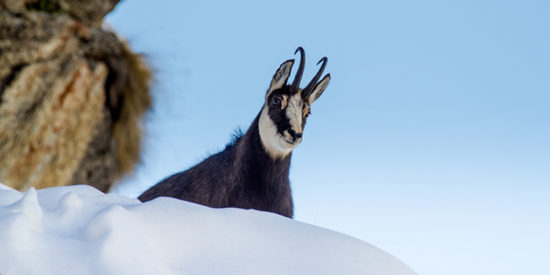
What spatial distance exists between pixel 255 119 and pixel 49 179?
18.7ft

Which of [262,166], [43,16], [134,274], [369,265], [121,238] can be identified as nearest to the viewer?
[134,274]

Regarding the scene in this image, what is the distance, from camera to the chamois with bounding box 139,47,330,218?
3.64 meters

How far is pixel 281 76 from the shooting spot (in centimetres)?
376

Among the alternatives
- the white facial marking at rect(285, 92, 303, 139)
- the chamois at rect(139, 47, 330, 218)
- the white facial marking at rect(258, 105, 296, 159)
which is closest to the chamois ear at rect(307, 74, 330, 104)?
the chamois at rect(139, 47, 330, 218)

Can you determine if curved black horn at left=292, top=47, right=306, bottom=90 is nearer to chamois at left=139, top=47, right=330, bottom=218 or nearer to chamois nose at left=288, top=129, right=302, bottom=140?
chamois at left=139, top=47, right=330, bottom=218

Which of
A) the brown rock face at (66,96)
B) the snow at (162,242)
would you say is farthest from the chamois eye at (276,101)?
the brown rock face at (66,96)

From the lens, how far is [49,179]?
8.31 meters

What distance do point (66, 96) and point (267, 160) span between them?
5.67 metres

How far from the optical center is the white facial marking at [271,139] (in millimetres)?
3674

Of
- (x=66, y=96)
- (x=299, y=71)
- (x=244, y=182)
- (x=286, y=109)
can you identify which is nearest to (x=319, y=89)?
(x=299, y=71)

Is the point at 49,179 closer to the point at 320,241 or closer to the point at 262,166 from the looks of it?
the point at 262,166

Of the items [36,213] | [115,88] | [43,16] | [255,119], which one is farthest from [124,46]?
[36,213]

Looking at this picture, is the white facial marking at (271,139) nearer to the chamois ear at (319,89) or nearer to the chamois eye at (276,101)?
the chamois eye at (276,101)

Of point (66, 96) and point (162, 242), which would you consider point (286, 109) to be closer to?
point (162, 242)
